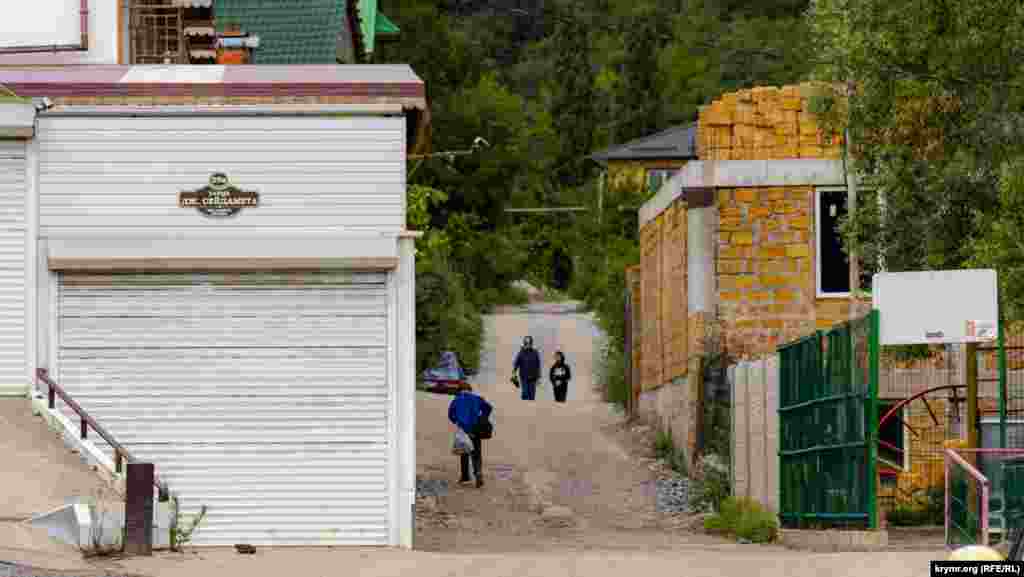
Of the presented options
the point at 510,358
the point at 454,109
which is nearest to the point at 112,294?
the point at 510,358

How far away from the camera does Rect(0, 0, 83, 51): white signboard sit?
93.6ft

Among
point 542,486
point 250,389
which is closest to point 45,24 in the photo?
point 250,389

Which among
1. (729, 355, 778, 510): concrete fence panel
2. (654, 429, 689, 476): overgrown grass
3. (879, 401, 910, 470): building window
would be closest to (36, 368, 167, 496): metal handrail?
(729, 355, 778, 510): concrete fence panel

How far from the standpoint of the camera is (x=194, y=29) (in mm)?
31188

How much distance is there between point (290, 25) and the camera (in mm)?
36812

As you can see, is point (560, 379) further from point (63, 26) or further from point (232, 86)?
point (232, 86)

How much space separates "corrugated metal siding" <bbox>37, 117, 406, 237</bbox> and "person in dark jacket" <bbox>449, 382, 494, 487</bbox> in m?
8.05

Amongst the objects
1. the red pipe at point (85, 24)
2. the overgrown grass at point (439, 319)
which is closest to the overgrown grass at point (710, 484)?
the red pipe at point (85, 24)

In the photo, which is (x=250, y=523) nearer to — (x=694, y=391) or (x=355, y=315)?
(x=355, y=315)

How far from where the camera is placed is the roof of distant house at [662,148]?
6531 centimetres

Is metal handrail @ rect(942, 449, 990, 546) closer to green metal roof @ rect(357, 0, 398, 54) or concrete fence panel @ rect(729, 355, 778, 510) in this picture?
concrete fence panel @ rect(729, 355, 778, 510)

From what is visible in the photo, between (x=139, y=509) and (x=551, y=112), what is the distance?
84150mm

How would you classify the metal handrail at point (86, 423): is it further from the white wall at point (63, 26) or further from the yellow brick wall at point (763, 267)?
the yellow brick wall at point (763, 267)

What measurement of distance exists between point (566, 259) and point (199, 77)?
65335 millimetres
